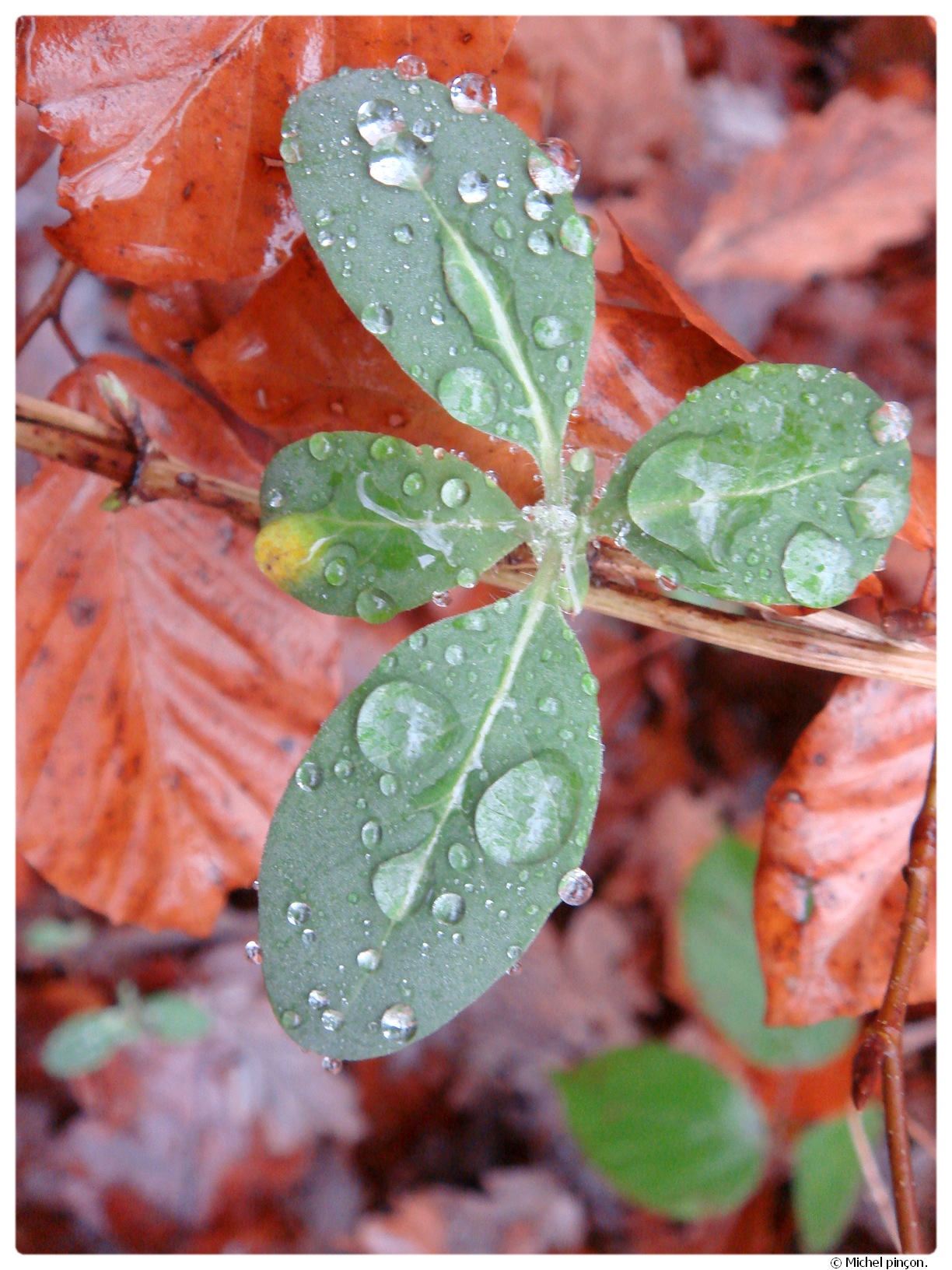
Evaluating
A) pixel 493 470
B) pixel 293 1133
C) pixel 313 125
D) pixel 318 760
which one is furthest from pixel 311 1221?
pixel 313 125

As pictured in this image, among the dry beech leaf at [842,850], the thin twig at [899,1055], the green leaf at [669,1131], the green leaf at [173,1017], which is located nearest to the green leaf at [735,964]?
the green leaf at [669,1131]

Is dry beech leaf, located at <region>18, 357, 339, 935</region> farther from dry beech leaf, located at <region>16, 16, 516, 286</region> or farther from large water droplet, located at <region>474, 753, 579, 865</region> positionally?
large water droplet, located at <region>474, 753, 579, 865</region>

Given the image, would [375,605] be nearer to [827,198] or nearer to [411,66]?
[411,66]

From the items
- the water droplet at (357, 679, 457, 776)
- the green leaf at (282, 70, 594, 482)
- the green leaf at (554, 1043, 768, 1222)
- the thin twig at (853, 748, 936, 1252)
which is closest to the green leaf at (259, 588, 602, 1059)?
the water droplet at (357, 679, 457, 776)

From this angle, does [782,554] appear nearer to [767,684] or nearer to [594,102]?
[767,684]

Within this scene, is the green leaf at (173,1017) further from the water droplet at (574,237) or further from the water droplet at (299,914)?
the water droplet at (574,237)

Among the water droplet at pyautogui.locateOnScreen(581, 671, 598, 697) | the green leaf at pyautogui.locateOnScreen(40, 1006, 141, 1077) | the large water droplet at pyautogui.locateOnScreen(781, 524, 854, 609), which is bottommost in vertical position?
the green leaf at pyautogui.locateOnScreen(40, 1006, 141, 1077)
